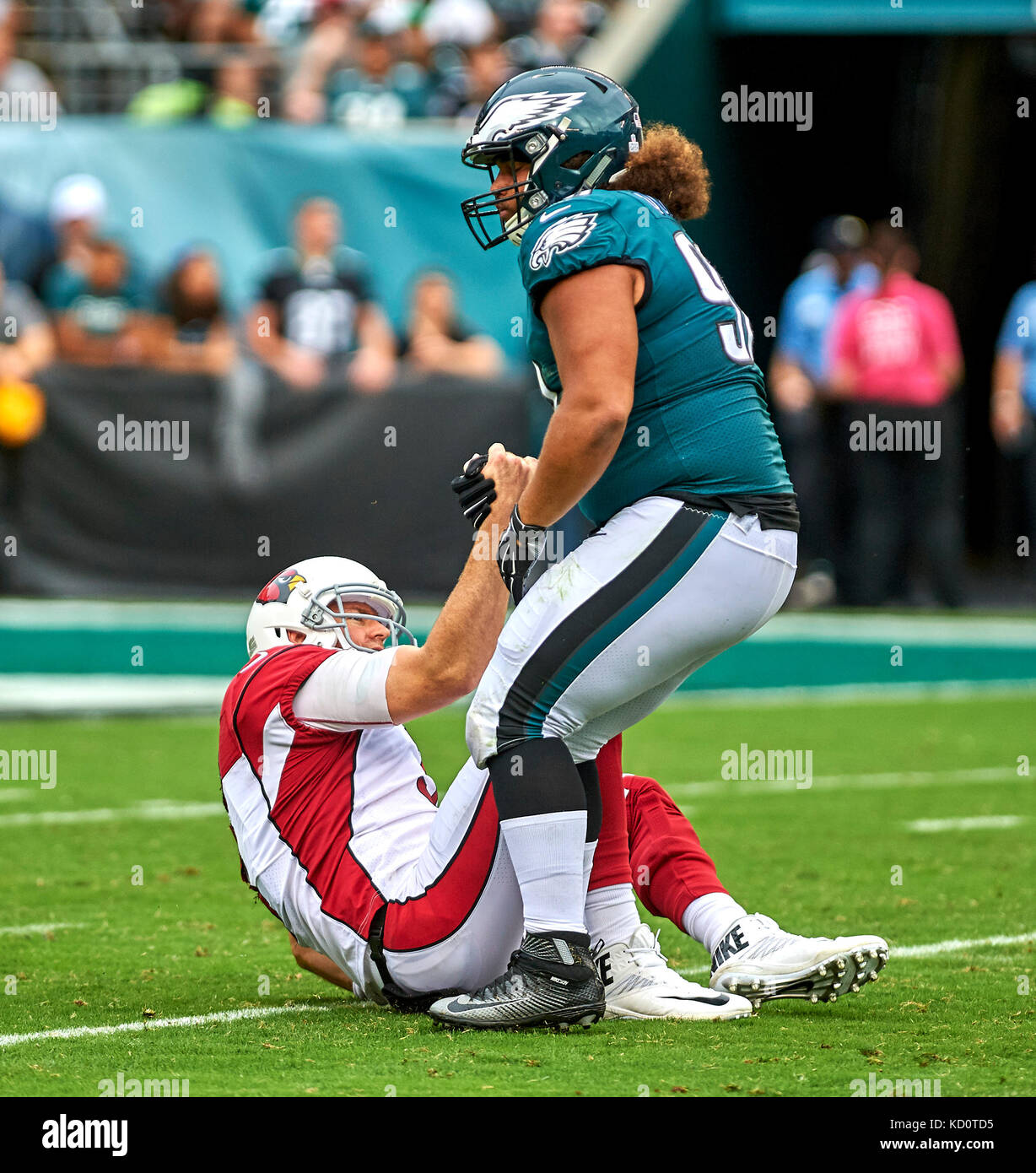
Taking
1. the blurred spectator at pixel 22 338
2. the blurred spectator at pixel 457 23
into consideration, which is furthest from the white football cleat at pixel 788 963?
the blurred spectator at pixel 457 23

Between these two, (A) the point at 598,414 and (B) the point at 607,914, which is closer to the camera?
(A) the point at 598,414

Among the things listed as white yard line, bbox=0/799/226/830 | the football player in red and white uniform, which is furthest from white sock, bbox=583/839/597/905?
white yard line, bbox=0/799/226/830

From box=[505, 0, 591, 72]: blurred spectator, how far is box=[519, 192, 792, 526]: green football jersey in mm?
11865

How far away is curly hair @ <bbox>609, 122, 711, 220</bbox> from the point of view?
419 cm

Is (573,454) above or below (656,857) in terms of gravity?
above

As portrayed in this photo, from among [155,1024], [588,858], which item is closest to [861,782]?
[588,858]

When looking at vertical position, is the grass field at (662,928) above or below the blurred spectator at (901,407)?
below

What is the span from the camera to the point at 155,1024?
13.6 ft

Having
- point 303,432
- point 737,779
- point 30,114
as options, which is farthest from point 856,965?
point 30,114

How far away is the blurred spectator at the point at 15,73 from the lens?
14.6m

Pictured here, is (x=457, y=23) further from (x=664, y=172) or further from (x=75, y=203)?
(x=664, y=172)

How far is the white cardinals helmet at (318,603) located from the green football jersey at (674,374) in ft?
2.12

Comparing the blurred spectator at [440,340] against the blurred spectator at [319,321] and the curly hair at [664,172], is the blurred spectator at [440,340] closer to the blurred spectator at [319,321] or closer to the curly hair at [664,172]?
the blurred spectator at [319,321]

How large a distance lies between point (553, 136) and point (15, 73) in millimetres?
11811
